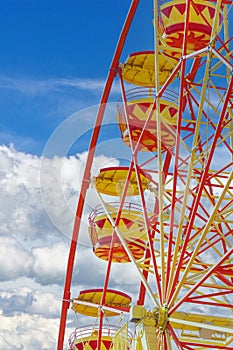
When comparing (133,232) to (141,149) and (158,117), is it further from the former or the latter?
(158,117)

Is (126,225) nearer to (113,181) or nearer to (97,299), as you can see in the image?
(113,181)

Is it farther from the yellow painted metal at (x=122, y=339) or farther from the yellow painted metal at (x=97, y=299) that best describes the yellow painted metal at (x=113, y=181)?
the yellow painted metal at (x=122, y=339)

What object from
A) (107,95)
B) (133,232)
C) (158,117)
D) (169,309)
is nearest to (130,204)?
(133,232)

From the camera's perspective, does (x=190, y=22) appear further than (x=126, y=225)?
No

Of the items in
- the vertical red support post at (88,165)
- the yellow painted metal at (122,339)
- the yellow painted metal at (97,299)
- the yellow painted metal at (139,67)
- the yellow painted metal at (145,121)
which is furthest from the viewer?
the yellow painted metal at (97,299)

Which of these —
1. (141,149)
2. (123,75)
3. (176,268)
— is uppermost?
(123,75)

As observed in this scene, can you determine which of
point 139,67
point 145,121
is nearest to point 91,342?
point 145,121

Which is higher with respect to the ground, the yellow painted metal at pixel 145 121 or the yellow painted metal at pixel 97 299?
the yellow painted metal at pixel 145 121

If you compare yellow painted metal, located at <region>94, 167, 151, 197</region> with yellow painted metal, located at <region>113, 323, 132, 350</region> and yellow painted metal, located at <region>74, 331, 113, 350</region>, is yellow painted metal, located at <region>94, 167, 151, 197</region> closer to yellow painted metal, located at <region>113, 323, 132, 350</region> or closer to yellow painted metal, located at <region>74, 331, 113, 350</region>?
yellow painted metal, located at <region>74, 331, 113, 350</region>

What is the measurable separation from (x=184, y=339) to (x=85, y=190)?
6538 millimetres

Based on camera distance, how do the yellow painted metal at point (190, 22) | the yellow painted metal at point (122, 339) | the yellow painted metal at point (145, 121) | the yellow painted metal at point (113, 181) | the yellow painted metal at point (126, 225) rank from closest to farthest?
1. the yellow painted metal at point (122, 339)
2. the yellow painted metal at point (190, 22)
3. the yellow painted metal at point (145, 121)
4. the yellow painted metal at point (126, 225)
5. the yellow painted metal at point (113, 181)

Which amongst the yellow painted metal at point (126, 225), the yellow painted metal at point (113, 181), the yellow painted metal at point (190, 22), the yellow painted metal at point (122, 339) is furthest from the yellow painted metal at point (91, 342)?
the yellow painted metal at point (190, 22)

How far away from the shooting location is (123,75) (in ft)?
74.0

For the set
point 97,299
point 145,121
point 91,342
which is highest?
point 145,121
